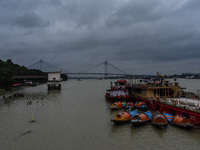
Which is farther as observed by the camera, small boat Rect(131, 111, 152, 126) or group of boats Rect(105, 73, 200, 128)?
small boat Rect(131, 111, 152, 126)

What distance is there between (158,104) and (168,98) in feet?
12.6

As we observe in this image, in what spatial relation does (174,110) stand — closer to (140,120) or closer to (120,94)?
(140,120)

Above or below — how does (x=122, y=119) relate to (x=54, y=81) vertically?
below

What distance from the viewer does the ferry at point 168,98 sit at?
65.5 feet

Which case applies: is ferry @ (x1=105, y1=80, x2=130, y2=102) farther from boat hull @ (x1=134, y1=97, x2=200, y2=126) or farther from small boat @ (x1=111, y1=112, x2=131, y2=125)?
small boat @ (x1=111, y1=112, x2=131, y2=125)

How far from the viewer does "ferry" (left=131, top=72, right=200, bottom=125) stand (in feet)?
65.5

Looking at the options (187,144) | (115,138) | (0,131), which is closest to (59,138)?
(115,138)

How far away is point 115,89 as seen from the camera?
36625mm

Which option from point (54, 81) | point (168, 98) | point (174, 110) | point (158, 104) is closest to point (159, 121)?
point (174, 110)

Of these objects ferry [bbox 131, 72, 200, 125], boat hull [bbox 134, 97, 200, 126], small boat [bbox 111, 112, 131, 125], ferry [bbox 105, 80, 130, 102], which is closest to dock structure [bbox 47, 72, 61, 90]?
ferry [bbox 105, 80, 130, 102]

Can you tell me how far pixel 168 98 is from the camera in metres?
27.7

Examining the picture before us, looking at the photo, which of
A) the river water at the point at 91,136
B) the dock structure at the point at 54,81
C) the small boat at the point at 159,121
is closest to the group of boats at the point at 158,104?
the small boat at the point at 159,121

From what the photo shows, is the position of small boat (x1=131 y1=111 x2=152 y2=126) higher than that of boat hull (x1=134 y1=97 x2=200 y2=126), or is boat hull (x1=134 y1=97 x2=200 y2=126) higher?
boat hull (x1=134 y1=97 x2=200 y2=126)

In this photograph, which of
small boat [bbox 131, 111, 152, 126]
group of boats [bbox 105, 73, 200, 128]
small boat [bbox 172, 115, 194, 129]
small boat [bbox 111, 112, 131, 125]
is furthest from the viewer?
small boat [bbox 111, 112, 131, 125]
